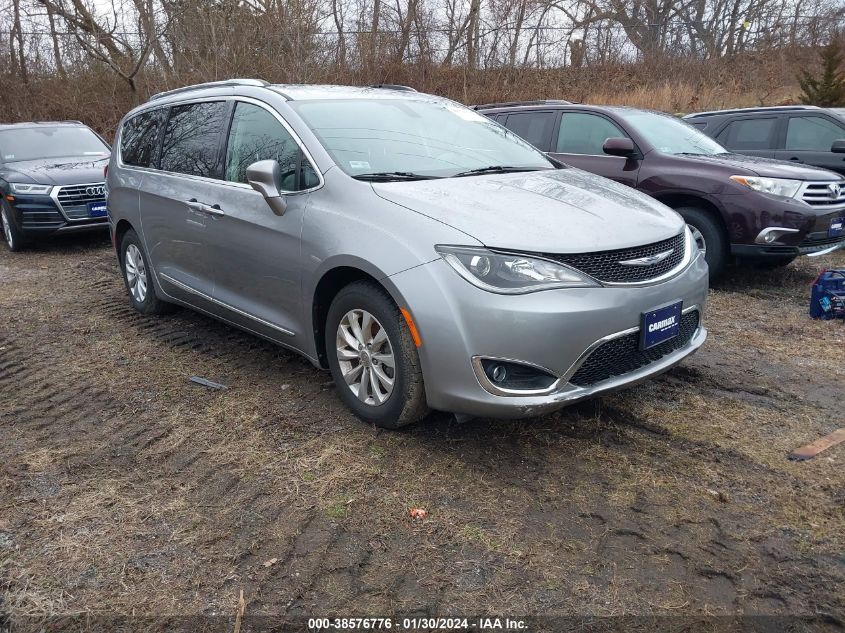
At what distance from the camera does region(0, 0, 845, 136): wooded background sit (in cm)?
1720

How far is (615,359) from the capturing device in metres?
3.12

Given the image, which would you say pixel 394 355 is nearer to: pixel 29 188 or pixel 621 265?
pixel 621 265

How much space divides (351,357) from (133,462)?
118 centimetres

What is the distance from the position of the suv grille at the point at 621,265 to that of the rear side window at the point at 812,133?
644 cm

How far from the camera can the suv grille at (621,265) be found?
3025 millimetres

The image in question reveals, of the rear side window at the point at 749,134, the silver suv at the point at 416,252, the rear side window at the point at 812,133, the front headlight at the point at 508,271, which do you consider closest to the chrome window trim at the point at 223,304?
the silver suv at the point at 416,252

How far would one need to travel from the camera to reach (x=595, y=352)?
9.92 feet

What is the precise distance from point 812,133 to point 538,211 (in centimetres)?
703

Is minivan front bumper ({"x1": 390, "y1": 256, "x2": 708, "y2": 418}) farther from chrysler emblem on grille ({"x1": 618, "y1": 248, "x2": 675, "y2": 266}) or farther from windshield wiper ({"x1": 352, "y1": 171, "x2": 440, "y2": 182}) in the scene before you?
windshield wiper ({"x1": 352, "y1": 171, "x2": 440, "y2": 182})

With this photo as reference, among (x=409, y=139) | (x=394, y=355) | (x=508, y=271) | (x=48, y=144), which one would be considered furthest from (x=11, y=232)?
(x=508, y=271)

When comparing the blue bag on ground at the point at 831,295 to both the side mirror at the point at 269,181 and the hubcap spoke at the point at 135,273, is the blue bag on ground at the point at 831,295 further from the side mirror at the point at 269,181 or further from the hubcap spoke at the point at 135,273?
the hubcap spoke at the point at 135,273

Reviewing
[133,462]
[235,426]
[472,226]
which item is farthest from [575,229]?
[133,462]

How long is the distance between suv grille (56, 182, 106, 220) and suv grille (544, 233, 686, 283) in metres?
7.72

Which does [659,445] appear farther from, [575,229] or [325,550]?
[325,550]
